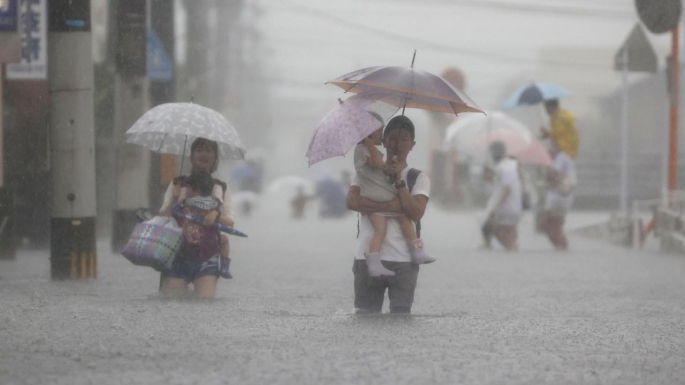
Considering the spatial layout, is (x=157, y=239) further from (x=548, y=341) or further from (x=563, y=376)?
(x=563, y=376)

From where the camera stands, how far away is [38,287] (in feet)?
36.2

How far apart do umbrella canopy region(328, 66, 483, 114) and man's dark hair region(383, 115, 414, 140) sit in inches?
7.2

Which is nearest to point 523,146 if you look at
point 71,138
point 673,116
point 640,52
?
point 673,116

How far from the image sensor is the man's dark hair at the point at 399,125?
8.31 m

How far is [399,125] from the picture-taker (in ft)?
27.3

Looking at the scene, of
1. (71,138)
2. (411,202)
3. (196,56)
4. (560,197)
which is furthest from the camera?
(196,56)

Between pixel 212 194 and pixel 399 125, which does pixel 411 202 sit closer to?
pixel 399 125

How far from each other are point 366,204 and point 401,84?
815 mm

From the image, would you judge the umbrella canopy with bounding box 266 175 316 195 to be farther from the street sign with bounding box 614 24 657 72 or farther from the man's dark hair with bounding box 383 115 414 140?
the man's dark hair with bounding box 383 115 414 140

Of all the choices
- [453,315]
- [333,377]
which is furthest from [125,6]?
[333,377]

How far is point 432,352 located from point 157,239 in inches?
127

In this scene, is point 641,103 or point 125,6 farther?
point 641,103

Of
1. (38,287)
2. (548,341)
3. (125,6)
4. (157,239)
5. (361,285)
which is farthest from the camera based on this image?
(125,6)

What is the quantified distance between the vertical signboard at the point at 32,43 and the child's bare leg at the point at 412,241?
23.5 feet
